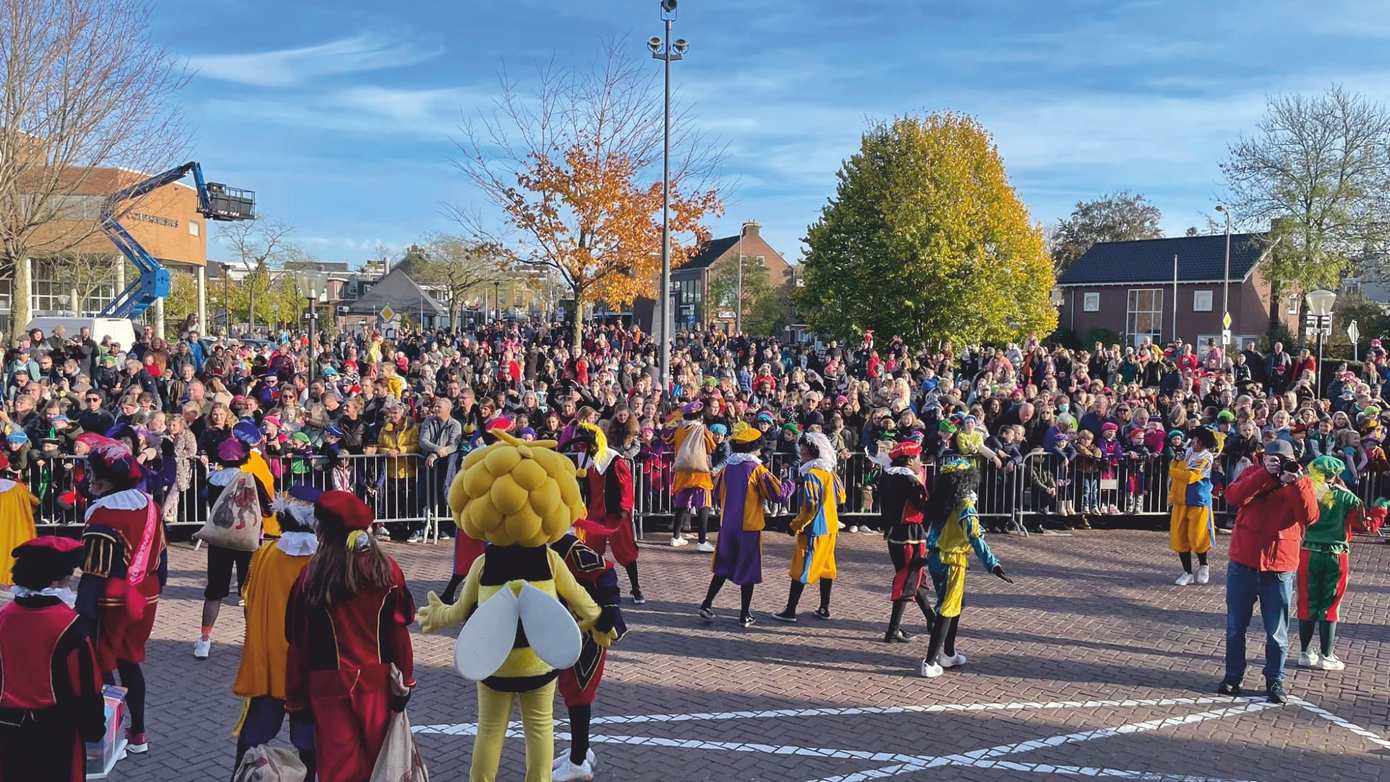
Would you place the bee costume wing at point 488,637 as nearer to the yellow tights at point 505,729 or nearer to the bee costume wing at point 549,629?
the bee costume wing at point 549,629

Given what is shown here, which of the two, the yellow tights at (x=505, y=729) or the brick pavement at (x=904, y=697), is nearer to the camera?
the yellow tights at (x=505, y=729)

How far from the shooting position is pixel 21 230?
1958 cm

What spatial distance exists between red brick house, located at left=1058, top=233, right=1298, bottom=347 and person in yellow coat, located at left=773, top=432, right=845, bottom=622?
1776 inches

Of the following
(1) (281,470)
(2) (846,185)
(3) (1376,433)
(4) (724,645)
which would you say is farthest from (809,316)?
(4) (724,645)

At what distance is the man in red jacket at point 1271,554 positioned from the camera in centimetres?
672

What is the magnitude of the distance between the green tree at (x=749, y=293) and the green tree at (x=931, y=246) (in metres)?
31.0

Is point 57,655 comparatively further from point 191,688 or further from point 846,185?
point 846,185

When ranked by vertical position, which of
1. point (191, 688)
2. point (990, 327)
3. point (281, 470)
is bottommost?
point (191, 688)

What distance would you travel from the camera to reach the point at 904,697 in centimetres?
680

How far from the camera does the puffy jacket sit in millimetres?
6707

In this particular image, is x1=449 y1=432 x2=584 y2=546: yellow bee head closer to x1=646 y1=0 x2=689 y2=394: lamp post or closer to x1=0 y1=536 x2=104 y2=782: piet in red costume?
x1=0 y1=536 x2=104 y2=782: piet in red costume

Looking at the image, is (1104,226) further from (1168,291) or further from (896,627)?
(896,627)

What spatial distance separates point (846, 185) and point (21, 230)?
20.4m

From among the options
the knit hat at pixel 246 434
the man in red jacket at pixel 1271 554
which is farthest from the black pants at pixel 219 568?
the man in red jacket at pixel 1271 554
